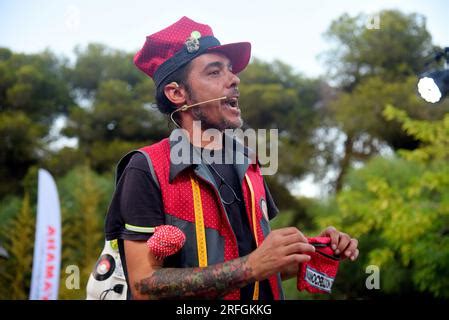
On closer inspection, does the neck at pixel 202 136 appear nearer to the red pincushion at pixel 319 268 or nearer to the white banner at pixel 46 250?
the red pincushion at pixel 319 268

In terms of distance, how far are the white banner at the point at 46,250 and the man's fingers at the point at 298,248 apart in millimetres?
7298

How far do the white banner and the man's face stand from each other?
689cm

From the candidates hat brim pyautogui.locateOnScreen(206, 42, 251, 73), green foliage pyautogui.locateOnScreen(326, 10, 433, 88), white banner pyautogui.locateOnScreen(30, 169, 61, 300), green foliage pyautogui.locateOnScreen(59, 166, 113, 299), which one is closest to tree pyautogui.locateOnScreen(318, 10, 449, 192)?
green foliage pyautogui.locateOnScreen(326, 10, 433, 88)

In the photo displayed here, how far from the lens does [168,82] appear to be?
2266 mm

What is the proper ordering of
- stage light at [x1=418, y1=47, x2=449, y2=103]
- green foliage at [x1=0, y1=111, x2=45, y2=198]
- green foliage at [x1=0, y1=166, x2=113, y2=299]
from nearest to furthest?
stage light at [x1=418, y1=47, x2=449, y2=103]
green foliage at [x1=0, y1=166, x2=113, y2=299]
green foliage at [x1=0, y1=111, x2=45, y2=198]

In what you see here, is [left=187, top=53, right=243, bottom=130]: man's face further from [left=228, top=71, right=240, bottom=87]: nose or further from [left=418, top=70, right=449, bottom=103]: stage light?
[left=418, top=70, right=449, bottom=103]: stage light

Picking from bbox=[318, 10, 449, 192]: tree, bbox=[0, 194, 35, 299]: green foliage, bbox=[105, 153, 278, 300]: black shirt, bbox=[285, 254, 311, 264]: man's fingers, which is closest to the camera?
bbox=[285, 254, 311, 264]: man's fingers

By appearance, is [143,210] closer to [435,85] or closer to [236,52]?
[236,52]

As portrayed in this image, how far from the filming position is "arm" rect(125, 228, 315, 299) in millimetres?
1740

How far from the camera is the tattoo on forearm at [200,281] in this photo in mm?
1784

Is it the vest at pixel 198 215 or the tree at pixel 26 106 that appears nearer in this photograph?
the vest at pixel 198 215

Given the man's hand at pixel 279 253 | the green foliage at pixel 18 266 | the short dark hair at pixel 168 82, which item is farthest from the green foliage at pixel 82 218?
the man's hand at pixel 279 253

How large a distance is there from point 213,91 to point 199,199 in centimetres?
43

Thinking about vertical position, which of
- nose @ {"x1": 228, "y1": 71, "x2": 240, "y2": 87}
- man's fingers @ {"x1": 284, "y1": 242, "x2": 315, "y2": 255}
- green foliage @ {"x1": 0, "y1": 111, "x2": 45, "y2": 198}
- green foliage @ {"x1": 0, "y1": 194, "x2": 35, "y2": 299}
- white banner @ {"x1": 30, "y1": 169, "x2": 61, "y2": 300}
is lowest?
man's fingers @ {"x1": 284, "y1": 242, "x2": 315, "y2": 255}
